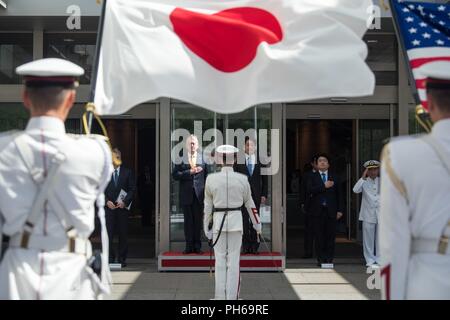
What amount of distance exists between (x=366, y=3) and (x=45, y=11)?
22.4 ft

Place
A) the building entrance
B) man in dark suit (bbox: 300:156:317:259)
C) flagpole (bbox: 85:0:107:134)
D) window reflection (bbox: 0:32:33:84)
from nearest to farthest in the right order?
flagpole (bbox: 85:0:107:134), window reflection (bbox: 0:32:33:84), man in dark suit (bbox: 300:156:317:259), the building entrance

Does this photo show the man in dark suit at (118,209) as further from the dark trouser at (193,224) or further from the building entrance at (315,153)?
the building entrance at (315,153)

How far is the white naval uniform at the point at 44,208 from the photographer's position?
9.78 feet

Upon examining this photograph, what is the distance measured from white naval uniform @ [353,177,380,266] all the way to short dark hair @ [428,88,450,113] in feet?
23.8

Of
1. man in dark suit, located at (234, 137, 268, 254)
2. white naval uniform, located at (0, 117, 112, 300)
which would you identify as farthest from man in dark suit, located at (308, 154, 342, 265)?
white naval uniform, located at (0, 117, 112, 300)

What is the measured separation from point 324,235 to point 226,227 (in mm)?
3642

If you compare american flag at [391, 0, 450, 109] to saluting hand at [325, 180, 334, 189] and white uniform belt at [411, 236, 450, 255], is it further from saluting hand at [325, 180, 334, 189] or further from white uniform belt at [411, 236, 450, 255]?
saluting hand at [325, 180, 334, 189]

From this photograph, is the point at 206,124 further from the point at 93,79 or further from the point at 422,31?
the point at 93,79

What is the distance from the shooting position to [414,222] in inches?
117

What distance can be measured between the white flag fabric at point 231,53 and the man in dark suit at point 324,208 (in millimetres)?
6505

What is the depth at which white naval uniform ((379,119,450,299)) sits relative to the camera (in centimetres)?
292

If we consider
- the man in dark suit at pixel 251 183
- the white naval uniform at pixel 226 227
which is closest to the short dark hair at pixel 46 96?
the white naval uniform at pixel 226 227

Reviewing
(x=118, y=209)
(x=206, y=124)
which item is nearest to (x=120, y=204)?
(x=118, y=209)

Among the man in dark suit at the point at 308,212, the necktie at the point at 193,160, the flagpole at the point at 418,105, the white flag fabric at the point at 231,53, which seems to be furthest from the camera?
the man in dark suit at the point at 308,212
